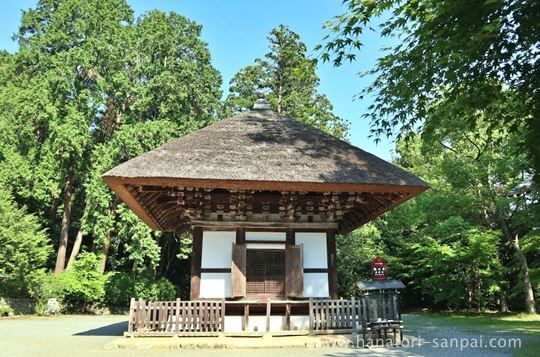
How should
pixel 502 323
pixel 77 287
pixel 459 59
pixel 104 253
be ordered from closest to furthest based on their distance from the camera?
pixel 459 59, pixel 502 323, pixel 77 287, pixel 104 253

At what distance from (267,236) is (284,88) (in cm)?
1960

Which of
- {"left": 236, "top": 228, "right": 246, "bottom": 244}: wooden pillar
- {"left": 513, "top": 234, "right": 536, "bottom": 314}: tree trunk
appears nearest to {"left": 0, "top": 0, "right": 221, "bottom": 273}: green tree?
{"left": 236, "top": 228, "right": 246, "bottom": 244}: wooden pillar

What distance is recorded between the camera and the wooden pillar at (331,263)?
9227 mm

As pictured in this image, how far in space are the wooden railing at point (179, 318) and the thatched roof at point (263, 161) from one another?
2.51 m

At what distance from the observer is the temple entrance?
9047 millimetres

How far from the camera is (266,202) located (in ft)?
29.7

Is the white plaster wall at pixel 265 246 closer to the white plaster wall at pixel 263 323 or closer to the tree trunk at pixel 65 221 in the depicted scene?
the white plaster wall at pixel 263 323

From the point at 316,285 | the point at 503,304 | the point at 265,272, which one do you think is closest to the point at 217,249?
the point at 265,272

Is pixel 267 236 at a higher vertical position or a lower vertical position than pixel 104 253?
lower

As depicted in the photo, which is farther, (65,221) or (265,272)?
(65,221)

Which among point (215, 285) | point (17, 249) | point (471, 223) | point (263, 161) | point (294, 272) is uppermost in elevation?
point (471, 223)

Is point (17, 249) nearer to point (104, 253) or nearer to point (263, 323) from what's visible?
point (104, 253)

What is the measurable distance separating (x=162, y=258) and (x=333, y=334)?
806 inches

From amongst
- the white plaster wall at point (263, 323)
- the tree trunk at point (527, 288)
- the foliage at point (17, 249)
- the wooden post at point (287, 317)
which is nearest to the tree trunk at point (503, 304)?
the tree trunk at point (527, 288)
